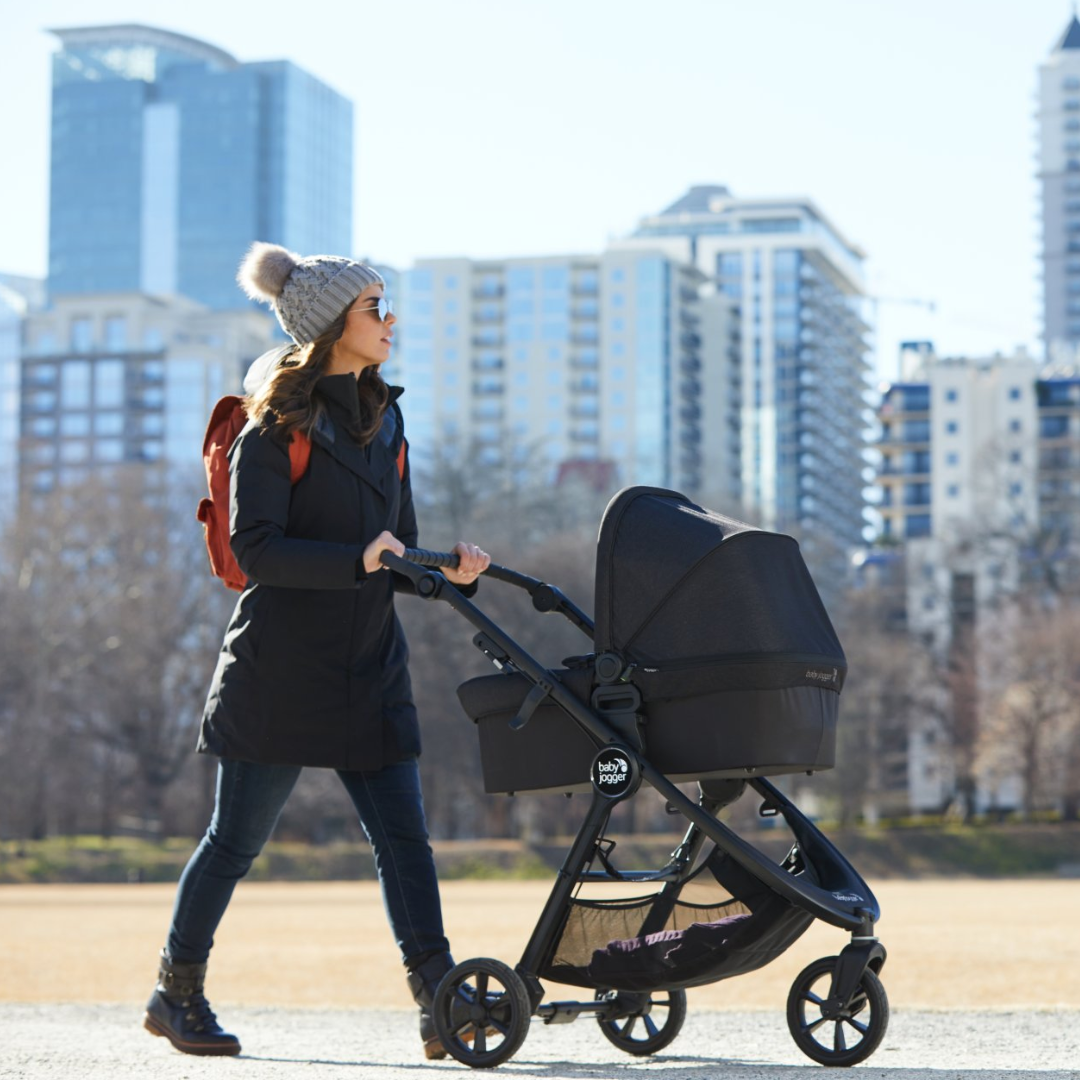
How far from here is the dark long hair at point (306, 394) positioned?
5105 millimetres

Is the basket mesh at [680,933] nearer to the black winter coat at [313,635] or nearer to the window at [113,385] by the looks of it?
the black winter coat at [313,635]

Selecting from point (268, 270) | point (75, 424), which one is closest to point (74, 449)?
point (75, 424)

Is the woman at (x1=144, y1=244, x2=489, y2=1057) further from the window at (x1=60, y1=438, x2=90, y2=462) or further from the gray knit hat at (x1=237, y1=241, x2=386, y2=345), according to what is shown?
the window at (x1=60, y1=438, x2=90, y2=462)

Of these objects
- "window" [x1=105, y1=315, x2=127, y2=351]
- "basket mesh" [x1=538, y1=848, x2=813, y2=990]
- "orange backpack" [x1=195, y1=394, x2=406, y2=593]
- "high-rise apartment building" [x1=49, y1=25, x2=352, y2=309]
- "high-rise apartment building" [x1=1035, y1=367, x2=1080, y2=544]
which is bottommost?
"basket mesh" [x1=538, y1=848, x2=813, y2=990]

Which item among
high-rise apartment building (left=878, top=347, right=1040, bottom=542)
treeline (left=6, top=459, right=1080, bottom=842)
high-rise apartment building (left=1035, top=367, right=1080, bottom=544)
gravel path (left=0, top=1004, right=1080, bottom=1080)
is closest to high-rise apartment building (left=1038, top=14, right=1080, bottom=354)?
high-rise apartment building (left=878, top=347, right=1040, bottom=542)

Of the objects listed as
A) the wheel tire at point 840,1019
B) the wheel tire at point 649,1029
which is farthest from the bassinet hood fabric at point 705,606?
the wheel tire at point 649,1029

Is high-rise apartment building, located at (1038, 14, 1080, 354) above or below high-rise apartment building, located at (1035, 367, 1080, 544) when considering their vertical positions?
above

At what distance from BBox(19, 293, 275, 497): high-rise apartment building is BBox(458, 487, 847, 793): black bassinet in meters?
115

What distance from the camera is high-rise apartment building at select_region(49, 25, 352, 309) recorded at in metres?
170

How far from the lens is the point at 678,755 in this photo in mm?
4559

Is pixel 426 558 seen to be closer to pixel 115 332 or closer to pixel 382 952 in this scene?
pixel 382 952

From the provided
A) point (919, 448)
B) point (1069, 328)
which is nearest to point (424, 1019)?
point (919, 448)

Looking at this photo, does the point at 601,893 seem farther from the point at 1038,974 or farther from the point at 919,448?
the point at 919,448

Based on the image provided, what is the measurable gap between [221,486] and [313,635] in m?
0.49
